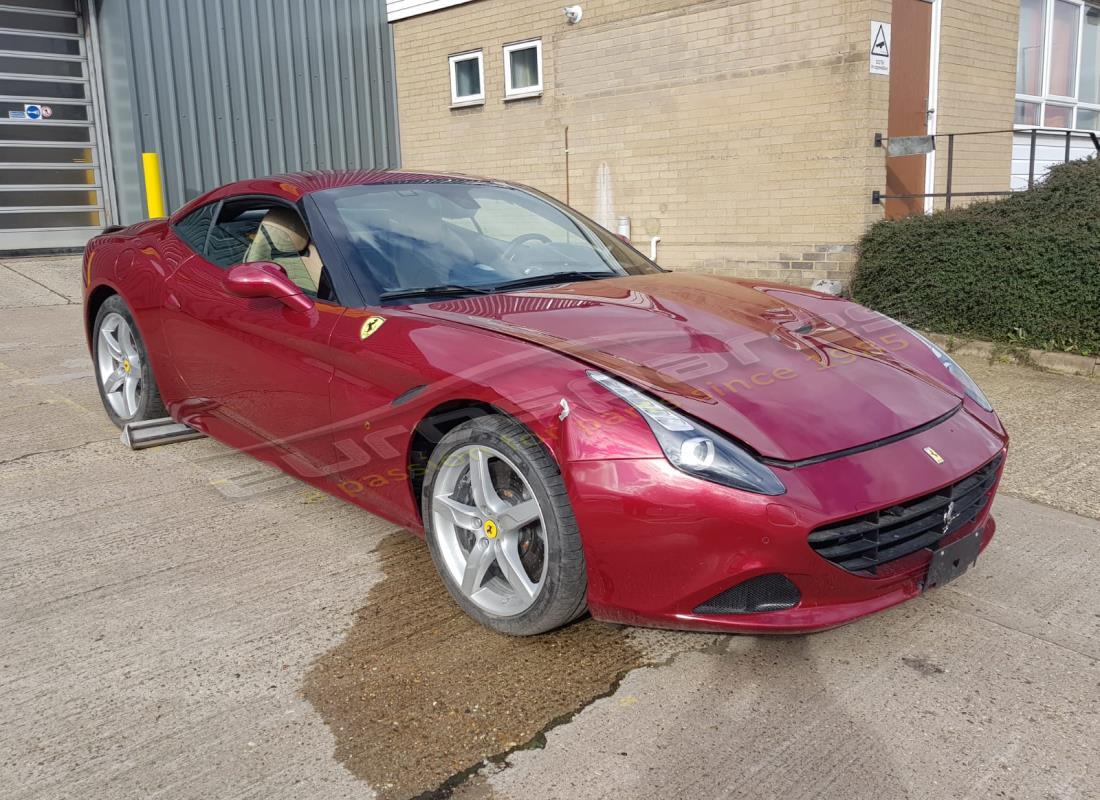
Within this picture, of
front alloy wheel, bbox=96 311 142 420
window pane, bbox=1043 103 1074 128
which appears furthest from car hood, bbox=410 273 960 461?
window pane, bbox=1043 103 1074 128

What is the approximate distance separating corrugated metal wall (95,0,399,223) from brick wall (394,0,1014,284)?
4.32ft

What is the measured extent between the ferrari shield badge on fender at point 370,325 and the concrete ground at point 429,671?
2.82 feet

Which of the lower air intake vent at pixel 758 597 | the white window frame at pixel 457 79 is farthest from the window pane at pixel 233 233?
the white window frame at pixel 457 79

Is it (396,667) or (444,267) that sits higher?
(444,267)

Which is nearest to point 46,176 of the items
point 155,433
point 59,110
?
point 59,110

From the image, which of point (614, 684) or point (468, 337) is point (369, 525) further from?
point (614, 684)

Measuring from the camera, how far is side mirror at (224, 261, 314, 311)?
341cm

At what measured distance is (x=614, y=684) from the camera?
104 inches

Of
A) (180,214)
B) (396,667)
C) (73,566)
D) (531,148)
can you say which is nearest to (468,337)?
(396,667)

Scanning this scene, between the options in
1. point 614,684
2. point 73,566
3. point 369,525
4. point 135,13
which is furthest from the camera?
point 135,13

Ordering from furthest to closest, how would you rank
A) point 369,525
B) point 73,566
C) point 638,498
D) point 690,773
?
point 369,525
point 73,566
point 638,498
point 690,773

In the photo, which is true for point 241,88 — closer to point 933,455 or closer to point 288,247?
point 288,247

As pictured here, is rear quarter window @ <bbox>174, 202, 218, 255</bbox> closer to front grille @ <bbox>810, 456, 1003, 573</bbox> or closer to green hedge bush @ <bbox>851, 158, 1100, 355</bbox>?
front grille @ <bbox>810, 456, 1003, 573</bbox>

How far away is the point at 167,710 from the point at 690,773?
4.56 ft
